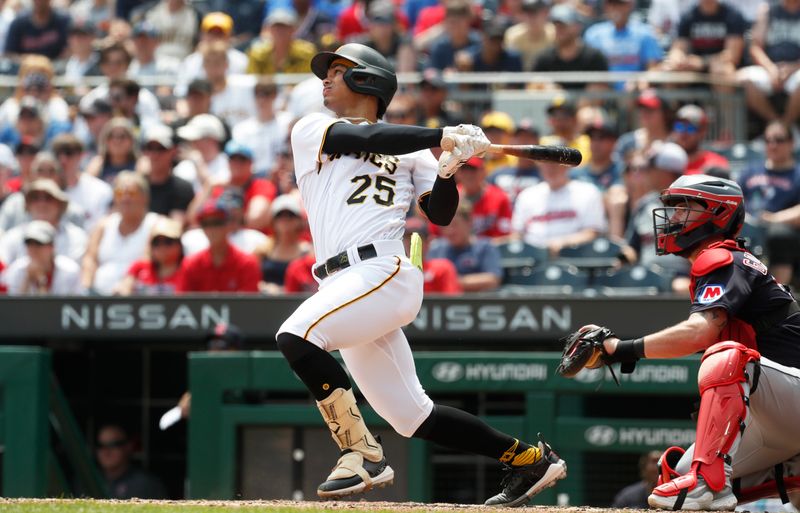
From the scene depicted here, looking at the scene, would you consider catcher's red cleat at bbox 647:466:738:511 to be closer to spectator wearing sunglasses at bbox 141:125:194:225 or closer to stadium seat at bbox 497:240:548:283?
stadium seat at bbox 497:240:548:283

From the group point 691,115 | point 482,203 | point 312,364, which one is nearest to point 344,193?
point 312,364

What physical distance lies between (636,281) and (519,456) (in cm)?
340

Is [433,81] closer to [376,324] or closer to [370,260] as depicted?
[370,260]

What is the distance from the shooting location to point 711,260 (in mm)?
5051

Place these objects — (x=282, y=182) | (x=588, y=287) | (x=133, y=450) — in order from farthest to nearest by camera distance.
A: (x=282, y=182) → (x=133, y=450) → (x=588, y=287)

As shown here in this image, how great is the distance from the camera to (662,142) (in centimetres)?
996

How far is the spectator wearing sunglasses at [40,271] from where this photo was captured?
367 inches

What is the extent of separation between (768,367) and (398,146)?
5.14 feet

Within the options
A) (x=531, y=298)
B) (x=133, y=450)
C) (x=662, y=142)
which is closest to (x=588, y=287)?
(x=531, y=298)

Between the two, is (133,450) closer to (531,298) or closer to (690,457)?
(531,298)

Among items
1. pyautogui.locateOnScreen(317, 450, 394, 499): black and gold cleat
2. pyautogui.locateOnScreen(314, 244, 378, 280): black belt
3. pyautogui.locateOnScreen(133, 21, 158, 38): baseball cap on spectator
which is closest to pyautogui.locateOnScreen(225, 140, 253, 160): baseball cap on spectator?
pyautogui.locateOnScreen(133, 21, 158, 38): baseball cap on spectator

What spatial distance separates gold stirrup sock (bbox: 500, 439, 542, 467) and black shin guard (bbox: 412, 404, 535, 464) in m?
0.02

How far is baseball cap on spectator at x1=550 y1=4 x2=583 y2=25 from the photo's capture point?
1103cm

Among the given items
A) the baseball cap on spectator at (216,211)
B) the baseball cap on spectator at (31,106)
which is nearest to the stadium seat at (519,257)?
the baseball cap on spectator at (216,211)
